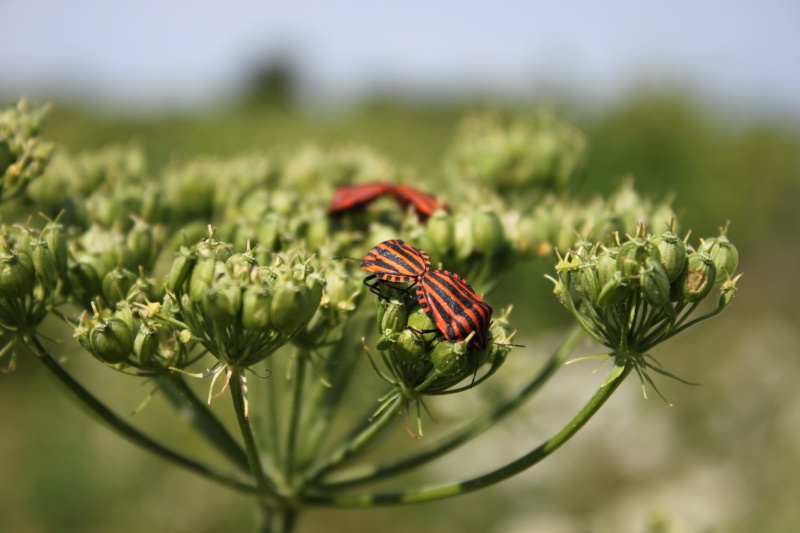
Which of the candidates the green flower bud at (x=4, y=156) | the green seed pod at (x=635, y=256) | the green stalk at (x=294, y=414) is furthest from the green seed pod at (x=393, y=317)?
the green flower bud at (x=4, y=156)

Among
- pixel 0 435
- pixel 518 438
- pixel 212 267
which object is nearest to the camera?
pixel 212 267

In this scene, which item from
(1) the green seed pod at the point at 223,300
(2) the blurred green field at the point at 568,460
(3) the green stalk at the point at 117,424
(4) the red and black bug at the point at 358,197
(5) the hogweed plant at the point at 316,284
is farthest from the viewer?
(2) the blurred green field at the point at 568,460

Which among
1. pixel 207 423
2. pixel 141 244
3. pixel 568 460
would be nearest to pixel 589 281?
pixel 207 423

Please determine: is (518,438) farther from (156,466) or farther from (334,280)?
(334,280)

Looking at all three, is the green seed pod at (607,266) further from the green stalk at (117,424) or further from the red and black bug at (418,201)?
the green stalk at (117,424)

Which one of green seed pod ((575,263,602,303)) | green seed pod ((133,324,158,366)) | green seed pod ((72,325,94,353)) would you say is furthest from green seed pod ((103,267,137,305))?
green seed pod ((575,263,602,303))

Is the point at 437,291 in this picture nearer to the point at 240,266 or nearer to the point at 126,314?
the point at 240,266

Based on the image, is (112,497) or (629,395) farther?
(629,395)

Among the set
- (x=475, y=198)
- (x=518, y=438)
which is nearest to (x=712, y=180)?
(x=518, y=438)
